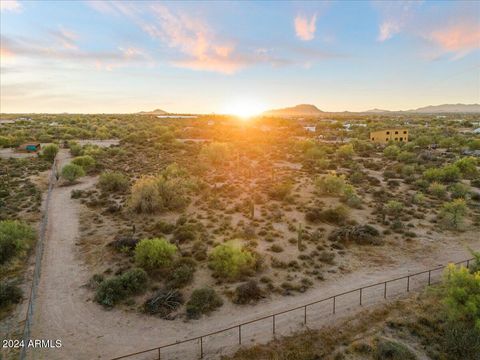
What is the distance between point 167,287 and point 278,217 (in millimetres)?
13121

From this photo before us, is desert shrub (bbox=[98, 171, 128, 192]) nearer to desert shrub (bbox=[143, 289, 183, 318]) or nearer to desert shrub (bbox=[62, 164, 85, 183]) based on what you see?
desert shrub (bbox=[62, 164, 85, 183])

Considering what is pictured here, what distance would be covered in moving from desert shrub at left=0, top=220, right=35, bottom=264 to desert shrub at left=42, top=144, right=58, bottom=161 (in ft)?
103

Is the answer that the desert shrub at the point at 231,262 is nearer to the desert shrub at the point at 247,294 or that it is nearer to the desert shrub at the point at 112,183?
the desert shrub at the point at 247,294

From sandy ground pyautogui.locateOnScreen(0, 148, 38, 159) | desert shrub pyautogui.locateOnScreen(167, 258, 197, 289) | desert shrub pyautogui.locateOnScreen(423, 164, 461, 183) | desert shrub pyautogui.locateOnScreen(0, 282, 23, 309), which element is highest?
sandy ground pyautogui.locateOnScreen(0, 148, 38, 159)

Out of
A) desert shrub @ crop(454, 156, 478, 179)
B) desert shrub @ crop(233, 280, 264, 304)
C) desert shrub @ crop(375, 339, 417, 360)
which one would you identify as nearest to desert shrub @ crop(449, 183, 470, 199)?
desert shrub @ crop(454, 156, 478, 179)

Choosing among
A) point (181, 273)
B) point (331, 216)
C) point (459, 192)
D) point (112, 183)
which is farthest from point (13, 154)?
point (459, 192)

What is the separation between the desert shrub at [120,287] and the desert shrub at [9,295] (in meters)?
3.94

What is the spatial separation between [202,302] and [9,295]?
10.1m

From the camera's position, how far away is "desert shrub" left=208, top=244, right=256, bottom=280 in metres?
18.5

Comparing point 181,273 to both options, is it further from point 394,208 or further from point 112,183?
point 394,208

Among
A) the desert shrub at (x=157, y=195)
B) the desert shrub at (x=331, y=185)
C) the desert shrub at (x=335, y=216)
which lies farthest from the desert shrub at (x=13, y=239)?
the desert shrub at (x=331, y=185)

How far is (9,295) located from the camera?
15.9 meters

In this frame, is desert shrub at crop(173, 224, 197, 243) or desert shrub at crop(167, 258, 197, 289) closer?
desert shrub at crop(167, 258, 197, 289)

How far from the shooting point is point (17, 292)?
16250 mm
